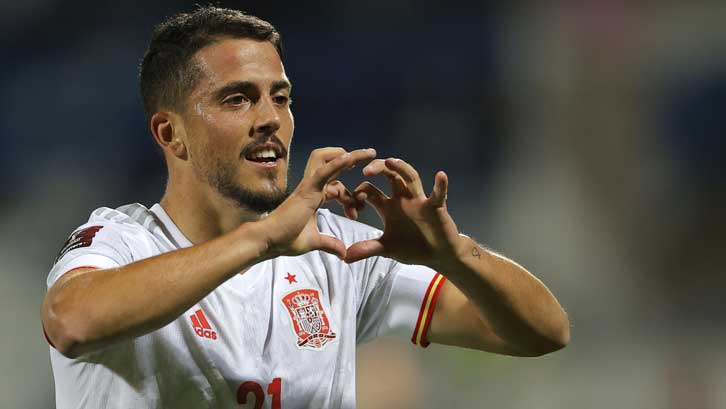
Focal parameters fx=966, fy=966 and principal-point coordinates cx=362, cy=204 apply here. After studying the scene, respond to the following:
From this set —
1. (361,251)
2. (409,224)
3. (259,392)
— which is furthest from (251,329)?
(409,224)

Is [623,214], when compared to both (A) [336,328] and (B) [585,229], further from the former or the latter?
(A) [336,328]

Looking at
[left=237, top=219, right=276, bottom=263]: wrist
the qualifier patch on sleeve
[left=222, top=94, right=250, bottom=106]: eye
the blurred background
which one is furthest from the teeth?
the blurred background

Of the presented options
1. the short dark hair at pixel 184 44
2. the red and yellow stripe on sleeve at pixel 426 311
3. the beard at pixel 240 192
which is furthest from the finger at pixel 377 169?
the short dark hair at pixel 184 44

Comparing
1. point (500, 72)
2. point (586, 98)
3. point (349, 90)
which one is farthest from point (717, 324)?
point (349, 90)

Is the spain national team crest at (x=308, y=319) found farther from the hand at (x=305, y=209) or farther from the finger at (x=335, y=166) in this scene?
the finger at (x=335, y=166)

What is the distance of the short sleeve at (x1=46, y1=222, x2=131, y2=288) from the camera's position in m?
2.52

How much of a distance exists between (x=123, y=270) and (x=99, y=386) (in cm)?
51

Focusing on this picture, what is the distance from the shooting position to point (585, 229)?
6.29 m

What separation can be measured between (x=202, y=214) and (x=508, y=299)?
1.01 meters

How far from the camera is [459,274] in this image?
8.94ft

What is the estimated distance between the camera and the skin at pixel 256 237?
2283 mm

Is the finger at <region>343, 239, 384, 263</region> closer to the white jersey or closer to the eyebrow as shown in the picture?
the white jersey

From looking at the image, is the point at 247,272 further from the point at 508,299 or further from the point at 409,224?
the point at 508,299

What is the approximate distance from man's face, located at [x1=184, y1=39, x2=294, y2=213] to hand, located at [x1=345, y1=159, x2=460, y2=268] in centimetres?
41
